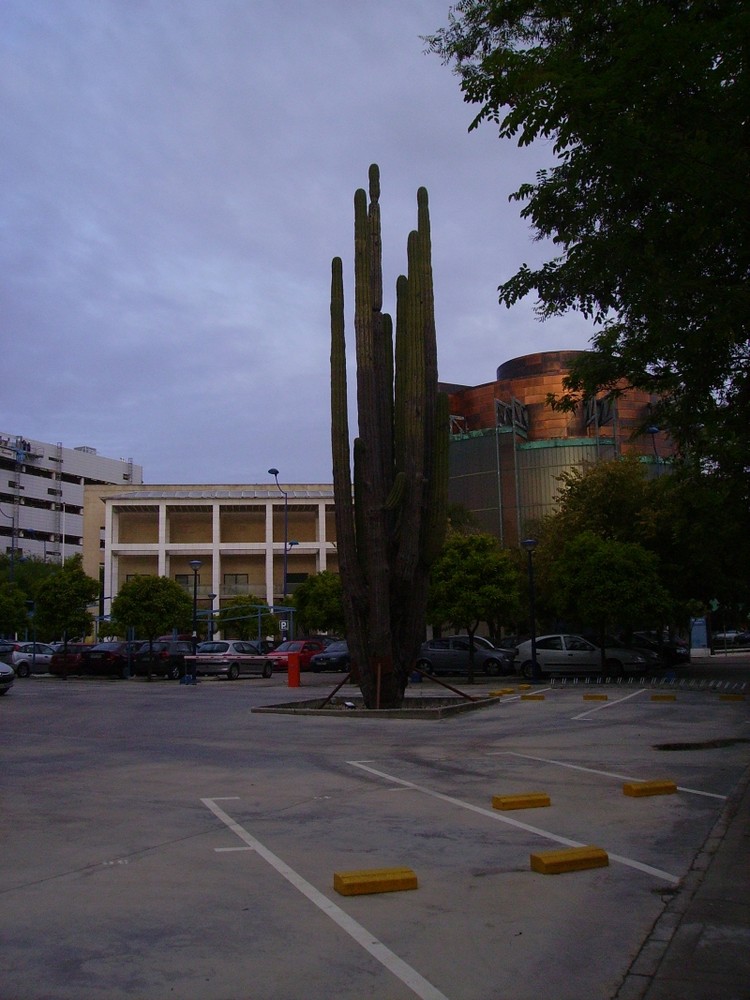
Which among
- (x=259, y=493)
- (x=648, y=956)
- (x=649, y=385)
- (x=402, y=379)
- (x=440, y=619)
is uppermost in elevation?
(x=259, y=493)

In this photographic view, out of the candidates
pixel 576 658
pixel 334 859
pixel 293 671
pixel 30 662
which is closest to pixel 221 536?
pixel 30 662

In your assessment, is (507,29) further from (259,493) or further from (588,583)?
(259,493)

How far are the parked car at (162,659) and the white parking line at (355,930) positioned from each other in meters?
31.2

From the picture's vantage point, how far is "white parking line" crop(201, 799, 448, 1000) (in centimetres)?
434

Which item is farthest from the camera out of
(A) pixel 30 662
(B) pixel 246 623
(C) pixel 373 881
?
(B) pixel 246 623

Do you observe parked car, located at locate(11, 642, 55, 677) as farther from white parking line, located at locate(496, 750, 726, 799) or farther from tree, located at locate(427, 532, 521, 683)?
white parking line, located at locate(496, 750, 726, 799)

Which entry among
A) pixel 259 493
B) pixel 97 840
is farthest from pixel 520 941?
pixel 259 493

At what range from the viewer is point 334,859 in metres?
6.76

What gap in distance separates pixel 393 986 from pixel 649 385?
Answer: 8774mm

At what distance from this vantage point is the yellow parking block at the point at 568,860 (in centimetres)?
634

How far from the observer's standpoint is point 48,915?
536 centimetres

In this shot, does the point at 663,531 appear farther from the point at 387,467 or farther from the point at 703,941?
the point at 703,941

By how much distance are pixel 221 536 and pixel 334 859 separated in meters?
73.5

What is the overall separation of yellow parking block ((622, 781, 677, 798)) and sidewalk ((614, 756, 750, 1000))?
2334mm
